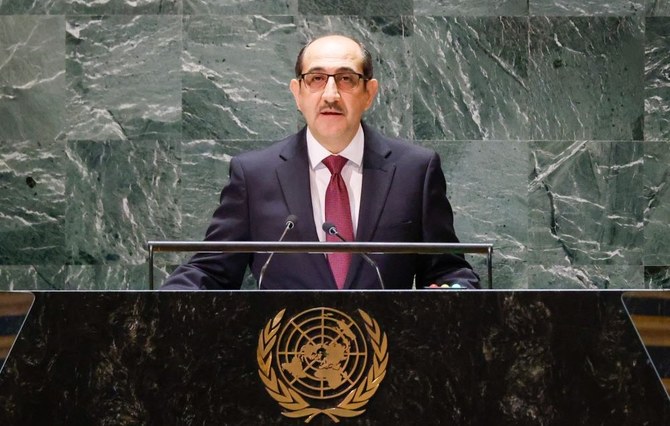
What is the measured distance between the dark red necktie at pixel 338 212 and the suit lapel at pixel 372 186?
0.14ft

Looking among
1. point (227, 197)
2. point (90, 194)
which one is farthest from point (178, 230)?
point (227, 197)

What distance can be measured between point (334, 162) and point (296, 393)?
1.54 metres

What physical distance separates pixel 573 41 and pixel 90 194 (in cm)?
235

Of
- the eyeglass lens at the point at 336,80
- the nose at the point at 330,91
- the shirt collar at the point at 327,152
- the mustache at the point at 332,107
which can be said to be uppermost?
the eyeglass lens at the point at 336,80

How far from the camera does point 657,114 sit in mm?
5227

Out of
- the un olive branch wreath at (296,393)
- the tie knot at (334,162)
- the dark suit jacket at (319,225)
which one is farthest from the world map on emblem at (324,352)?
the tie knot at (334,162)

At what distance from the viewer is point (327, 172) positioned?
3.72m

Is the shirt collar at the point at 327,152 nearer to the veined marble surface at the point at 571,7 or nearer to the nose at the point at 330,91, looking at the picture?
the nose at the point at 330,91

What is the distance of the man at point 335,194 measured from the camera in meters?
3.47

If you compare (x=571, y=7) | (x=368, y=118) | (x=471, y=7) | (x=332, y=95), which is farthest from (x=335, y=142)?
(x=571, y=7)

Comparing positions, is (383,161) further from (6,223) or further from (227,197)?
(6,223)

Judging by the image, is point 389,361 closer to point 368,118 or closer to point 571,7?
point 368,118

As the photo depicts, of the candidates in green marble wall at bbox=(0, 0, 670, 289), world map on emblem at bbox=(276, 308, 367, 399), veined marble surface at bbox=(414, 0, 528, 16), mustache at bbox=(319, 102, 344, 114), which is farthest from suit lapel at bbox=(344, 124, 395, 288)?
veined marble surface at bbox=(414, 0, 528, 16)

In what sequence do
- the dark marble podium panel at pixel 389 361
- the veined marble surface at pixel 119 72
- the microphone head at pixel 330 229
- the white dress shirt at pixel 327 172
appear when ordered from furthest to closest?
the veined marble surface at pixel 119 72
the white dress shirt at pixel 327 172
the microphone head at pixel 330 229
the dark marble podium panel at pixel 389 361
